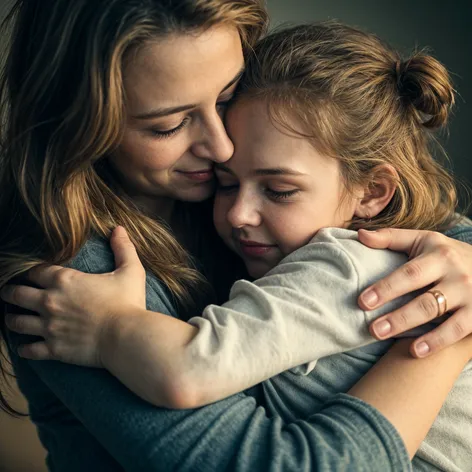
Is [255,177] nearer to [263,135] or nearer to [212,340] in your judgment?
[263,135]

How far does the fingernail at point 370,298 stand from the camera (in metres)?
1.13

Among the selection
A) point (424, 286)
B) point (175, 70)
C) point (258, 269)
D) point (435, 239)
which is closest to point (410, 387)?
point (424, 286)

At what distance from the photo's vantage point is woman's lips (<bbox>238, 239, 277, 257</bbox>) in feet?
4.56

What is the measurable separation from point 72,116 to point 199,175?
0.29 metres

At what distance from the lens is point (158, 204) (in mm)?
1516

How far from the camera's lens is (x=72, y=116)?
1.20 meters

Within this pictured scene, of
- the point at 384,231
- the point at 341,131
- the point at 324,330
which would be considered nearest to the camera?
the point at 324,330

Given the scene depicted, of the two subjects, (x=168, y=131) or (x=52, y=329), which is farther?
(x=168, y=131)

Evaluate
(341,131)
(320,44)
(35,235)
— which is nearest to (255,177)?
(341,131)

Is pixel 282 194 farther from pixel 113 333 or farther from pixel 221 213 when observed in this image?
pixel 113 333

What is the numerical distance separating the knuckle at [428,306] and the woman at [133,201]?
0.07 meters

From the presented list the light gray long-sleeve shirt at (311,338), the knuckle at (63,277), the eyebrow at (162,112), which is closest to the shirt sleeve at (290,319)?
the light gray long-sleeve shirt at (311,338)

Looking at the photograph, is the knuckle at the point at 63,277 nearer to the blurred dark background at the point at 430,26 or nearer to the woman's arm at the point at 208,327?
the woman's arm at the point at 208,327

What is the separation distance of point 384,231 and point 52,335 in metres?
0.58
